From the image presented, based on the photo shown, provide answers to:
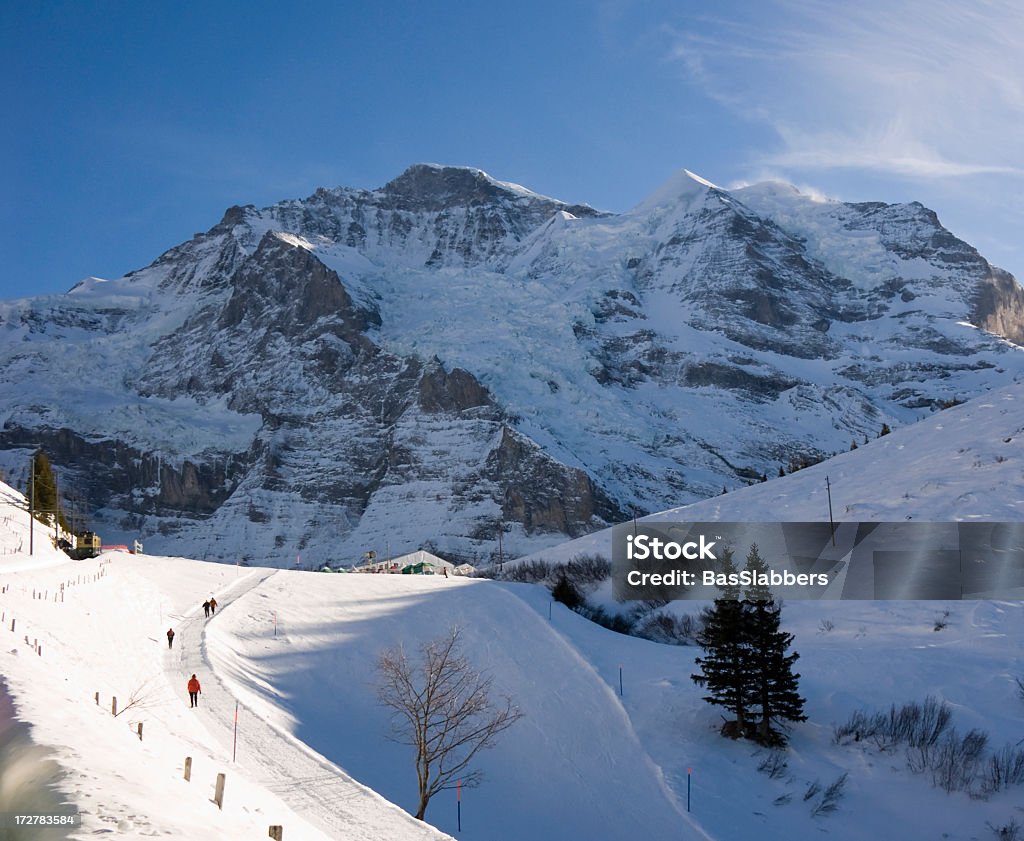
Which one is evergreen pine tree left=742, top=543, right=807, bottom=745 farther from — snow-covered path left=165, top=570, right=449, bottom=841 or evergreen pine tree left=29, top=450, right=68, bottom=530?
evergreen pine tree left=29, top=450, right=68, bottom=530

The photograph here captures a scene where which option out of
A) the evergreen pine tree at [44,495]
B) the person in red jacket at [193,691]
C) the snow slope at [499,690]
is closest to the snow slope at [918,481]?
the snow slope at [499,690]

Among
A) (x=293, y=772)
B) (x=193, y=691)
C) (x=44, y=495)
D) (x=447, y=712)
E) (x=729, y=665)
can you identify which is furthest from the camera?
(x=44, y=495)

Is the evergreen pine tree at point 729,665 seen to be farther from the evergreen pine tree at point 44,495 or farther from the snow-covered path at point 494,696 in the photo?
the evergreen pine tree at point 44,495

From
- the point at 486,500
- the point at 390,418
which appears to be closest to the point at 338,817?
the point at 486,500

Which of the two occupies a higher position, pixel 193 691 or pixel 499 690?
pixel 193 691

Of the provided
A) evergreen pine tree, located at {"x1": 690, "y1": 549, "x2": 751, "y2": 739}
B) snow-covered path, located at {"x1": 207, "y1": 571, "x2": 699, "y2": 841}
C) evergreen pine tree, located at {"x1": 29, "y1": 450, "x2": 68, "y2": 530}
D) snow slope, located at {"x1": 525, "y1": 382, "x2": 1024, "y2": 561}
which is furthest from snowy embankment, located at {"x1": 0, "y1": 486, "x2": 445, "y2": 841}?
snow slope, located at {"x1": 525, "y1": 382, "x2": 1024, "y2": 561}

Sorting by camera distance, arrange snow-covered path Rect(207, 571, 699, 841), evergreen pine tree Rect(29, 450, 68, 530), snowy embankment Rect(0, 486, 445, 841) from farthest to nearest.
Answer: evergreen pine tree Rect(29, 450, 68, 530), snow-covered path Rect(207, 571, 699, 841), snowy embankment Rect(0, 486, 445, 841)

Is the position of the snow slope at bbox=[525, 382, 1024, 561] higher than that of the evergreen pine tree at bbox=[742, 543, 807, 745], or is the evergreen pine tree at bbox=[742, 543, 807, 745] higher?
the snow slope at bbox=[525, 382, 1024, 561]

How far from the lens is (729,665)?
34656mm

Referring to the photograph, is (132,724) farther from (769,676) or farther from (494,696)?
(769,676)

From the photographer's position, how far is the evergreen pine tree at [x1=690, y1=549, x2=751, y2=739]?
1347 inches

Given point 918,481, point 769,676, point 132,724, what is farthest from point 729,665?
point 918,481

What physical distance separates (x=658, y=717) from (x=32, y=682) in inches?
984

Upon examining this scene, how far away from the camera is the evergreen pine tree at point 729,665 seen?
112 ft
